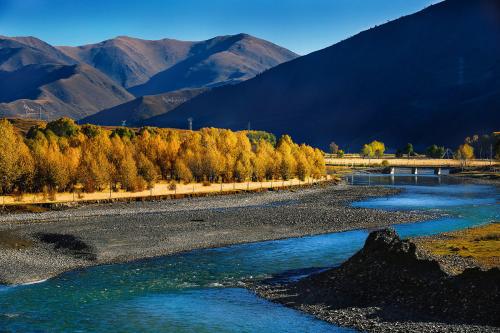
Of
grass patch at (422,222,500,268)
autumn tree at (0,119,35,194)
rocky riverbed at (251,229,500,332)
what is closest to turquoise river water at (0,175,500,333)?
rocky riverbed at (251,229,500,332)

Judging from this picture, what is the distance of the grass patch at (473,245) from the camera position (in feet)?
153

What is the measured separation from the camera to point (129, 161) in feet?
370

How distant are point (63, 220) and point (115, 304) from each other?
42.4 metres

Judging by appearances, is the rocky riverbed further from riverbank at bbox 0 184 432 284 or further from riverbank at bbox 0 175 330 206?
riverbank at bbox 0 175 330 206

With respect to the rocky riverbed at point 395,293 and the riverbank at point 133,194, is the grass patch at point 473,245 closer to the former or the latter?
the rocky riverbed at point 395,293

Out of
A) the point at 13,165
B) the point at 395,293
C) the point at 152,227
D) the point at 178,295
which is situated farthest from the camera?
the point at 13,165

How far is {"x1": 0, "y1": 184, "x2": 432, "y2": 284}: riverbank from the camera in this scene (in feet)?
173

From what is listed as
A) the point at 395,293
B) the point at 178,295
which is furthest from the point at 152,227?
the point at 395,293

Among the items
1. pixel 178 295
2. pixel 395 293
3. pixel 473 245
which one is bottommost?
pixel 178 295

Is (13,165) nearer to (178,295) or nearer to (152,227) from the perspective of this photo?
(152,227)

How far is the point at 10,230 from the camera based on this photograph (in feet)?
224

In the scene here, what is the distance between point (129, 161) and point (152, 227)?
44.4 metres

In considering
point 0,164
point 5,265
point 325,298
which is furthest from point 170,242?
point 0,164

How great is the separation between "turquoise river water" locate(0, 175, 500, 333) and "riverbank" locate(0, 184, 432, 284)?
12.7 feet
